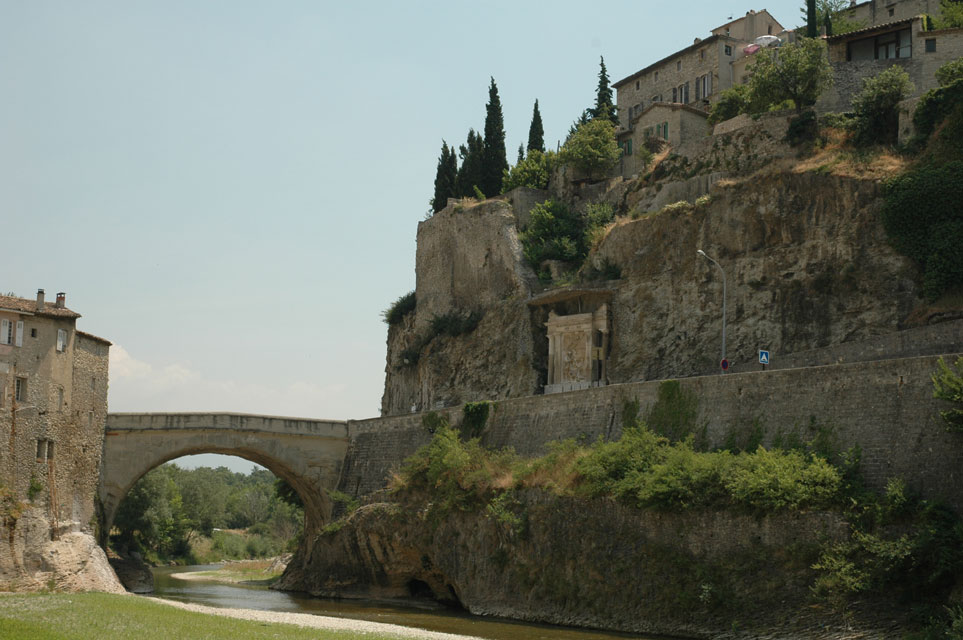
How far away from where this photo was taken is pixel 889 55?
49625mm

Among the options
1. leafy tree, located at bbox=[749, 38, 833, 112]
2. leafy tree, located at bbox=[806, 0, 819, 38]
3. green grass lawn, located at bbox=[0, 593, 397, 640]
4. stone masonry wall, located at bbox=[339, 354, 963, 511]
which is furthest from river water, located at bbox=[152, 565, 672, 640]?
leafy tree, located at bbox=[806, 0, 819, 38]

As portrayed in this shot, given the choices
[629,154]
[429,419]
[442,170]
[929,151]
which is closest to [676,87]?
[629,154]

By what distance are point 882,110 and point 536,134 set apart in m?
26.4

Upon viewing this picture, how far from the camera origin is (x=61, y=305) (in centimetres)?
3959

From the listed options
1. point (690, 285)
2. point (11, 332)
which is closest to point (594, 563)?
point (690, 285)

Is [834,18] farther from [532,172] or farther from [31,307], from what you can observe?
A: [31,307]

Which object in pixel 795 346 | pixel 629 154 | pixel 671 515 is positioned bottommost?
pixel 671 515

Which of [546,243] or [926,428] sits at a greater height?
[546,243]

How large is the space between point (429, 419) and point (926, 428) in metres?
21.7

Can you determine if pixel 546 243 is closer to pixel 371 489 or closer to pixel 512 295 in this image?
pixel 512 295

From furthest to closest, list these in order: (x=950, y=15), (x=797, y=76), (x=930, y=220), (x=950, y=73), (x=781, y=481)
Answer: (x=950, y=15) < (x=797, y=76) < (x=950, y=73) < (x=930, y=220) < (x=781, y=481)

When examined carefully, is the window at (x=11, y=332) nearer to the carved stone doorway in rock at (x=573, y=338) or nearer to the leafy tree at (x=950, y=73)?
the carved stone doorway in rock at (x=573, y=338)

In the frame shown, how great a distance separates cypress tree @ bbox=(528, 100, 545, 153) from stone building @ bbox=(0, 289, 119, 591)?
32.3 meters

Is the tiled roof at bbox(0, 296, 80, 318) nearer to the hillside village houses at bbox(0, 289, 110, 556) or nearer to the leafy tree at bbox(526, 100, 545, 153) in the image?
the hillside village houses at bbox(0, 289, 110, 556)
